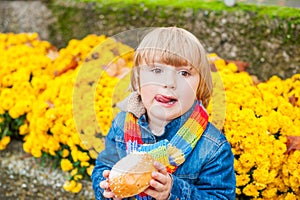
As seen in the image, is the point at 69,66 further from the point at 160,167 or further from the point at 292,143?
the point at 160,167

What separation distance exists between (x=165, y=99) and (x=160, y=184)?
0.29 metres

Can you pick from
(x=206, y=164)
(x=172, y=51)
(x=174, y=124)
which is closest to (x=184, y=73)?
(x=172, y=51)

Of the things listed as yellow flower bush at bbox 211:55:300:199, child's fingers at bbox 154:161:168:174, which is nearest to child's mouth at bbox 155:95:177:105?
child's fingers at bbox 154:161:168:174

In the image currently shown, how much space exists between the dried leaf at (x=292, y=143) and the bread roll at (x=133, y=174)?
1292mm

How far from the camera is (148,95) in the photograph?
5.91ft

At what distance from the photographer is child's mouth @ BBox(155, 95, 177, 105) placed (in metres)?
1.75

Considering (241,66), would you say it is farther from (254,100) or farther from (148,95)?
(148,95)

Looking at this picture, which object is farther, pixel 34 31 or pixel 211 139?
pixel 34 31

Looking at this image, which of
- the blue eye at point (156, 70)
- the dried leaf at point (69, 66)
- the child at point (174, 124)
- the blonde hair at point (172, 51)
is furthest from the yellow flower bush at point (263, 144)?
the dried leaf at point (69, 66)

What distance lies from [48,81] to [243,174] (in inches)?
60.4

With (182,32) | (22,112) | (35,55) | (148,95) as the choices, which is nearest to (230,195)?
(148,95)

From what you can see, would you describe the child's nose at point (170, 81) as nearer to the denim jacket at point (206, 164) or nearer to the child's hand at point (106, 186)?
the denim jacket at point (206, 164)

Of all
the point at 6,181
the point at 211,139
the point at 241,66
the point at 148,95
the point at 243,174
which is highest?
the point at 148,95

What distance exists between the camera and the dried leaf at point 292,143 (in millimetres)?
2768
